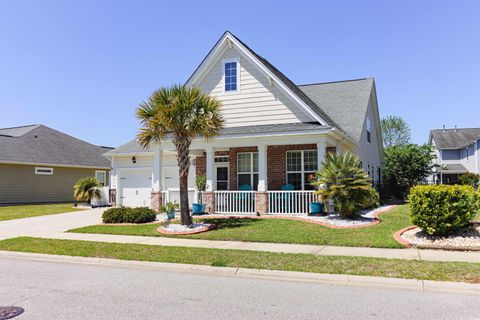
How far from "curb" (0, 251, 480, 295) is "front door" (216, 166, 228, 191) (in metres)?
10.3

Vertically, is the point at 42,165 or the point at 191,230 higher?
the point at 42,165

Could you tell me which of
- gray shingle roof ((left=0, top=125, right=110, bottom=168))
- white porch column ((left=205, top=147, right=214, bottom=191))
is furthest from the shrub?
gray shingle roof ((left=0, top=125, right=110, bottom=168))

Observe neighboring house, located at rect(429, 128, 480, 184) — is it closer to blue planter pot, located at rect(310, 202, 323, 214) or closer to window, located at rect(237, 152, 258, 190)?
window, located at rect(237, 152, 258, 190)

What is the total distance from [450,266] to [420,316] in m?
2.86

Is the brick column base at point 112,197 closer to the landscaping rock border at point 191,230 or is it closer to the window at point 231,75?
the window at point 231,75

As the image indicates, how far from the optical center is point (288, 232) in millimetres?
11812

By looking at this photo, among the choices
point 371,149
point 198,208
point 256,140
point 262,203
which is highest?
point 371,149

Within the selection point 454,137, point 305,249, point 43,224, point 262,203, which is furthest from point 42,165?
point 454,137

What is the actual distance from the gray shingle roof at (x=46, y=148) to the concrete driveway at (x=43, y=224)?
414 inches

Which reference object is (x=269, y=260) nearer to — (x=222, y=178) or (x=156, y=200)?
(x=156, y=200)

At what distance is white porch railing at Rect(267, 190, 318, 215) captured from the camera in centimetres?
1576

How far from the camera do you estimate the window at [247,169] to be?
18578 mm

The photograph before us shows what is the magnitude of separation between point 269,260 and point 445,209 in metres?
4.85

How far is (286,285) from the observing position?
691 cm
